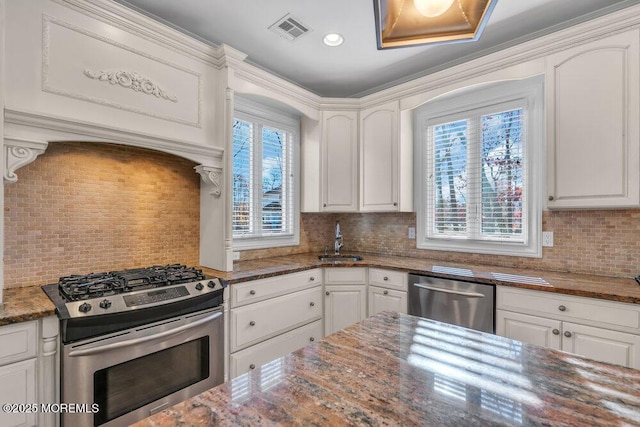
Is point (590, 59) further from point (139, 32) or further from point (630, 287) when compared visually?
point (139, 32)

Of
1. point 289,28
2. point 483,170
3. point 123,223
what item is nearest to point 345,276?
point 483,170

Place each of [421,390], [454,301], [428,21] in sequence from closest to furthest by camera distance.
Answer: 1. [421,390]
2. [428,21]
3. [454,301]

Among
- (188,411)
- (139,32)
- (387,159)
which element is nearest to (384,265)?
(387,159)

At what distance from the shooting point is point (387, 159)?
3090 mm

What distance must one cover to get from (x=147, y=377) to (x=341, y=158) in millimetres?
2441

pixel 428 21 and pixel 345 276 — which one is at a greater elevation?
pixel 428 21

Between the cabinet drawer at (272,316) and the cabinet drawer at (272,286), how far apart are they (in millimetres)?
44

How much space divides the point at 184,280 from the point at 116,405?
26.9 inches

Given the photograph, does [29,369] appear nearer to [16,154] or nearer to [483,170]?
[16,154]

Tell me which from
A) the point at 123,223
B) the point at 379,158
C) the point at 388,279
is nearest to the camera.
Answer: the point at 123,223

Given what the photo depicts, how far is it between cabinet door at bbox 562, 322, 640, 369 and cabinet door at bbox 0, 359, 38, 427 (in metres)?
2.75

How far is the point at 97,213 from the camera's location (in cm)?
208

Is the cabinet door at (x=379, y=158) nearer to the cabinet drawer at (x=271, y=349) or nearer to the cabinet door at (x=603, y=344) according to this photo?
the cabinet drawer at (x=271, y=349)

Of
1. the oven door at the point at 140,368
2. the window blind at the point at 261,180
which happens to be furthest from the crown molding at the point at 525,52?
the oven door at the point at 140,368
